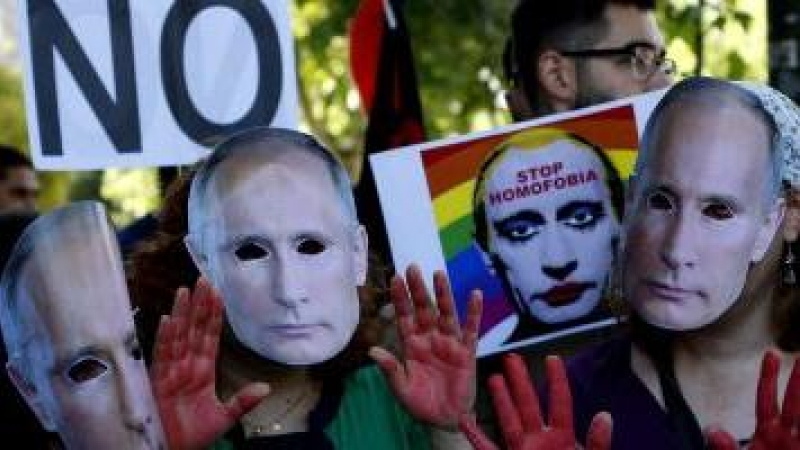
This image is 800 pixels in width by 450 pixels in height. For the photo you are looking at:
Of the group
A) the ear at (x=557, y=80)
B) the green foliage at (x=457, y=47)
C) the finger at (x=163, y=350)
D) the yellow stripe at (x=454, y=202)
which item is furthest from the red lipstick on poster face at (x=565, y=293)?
the green foliage at (x=457, y=47)

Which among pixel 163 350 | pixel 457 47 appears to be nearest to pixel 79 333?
pixel 163 350

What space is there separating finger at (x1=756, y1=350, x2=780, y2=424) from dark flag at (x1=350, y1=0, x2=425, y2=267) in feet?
5.76

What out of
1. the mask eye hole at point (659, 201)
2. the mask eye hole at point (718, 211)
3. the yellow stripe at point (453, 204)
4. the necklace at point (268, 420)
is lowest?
the necklace at point (268, 420)

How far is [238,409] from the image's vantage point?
2.46m

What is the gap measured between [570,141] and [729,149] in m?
0.58

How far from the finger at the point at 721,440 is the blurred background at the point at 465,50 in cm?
170

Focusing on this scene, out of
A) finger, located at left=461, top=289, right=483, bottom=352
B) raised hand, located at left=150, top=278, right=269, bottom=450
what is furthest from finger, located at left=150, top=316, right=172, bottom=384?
finger, located at left=461, top=289, right=483, bottom=352

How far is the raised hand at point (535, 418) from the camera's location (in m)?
2.39

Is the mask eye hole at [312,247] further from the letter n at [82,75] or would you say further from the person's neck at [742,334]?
the letter n at [82,75]

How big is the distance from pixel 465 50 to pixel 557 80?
3414 mm

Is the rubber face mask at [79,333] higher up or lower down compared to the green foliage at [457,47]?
higher up

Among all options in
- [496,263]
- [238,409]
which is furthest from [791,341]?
[238,409]

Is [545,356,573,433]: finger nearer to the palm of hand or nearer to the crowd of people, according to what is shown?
the crowd of people

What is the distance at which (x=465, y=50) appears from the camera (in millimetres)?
7152
